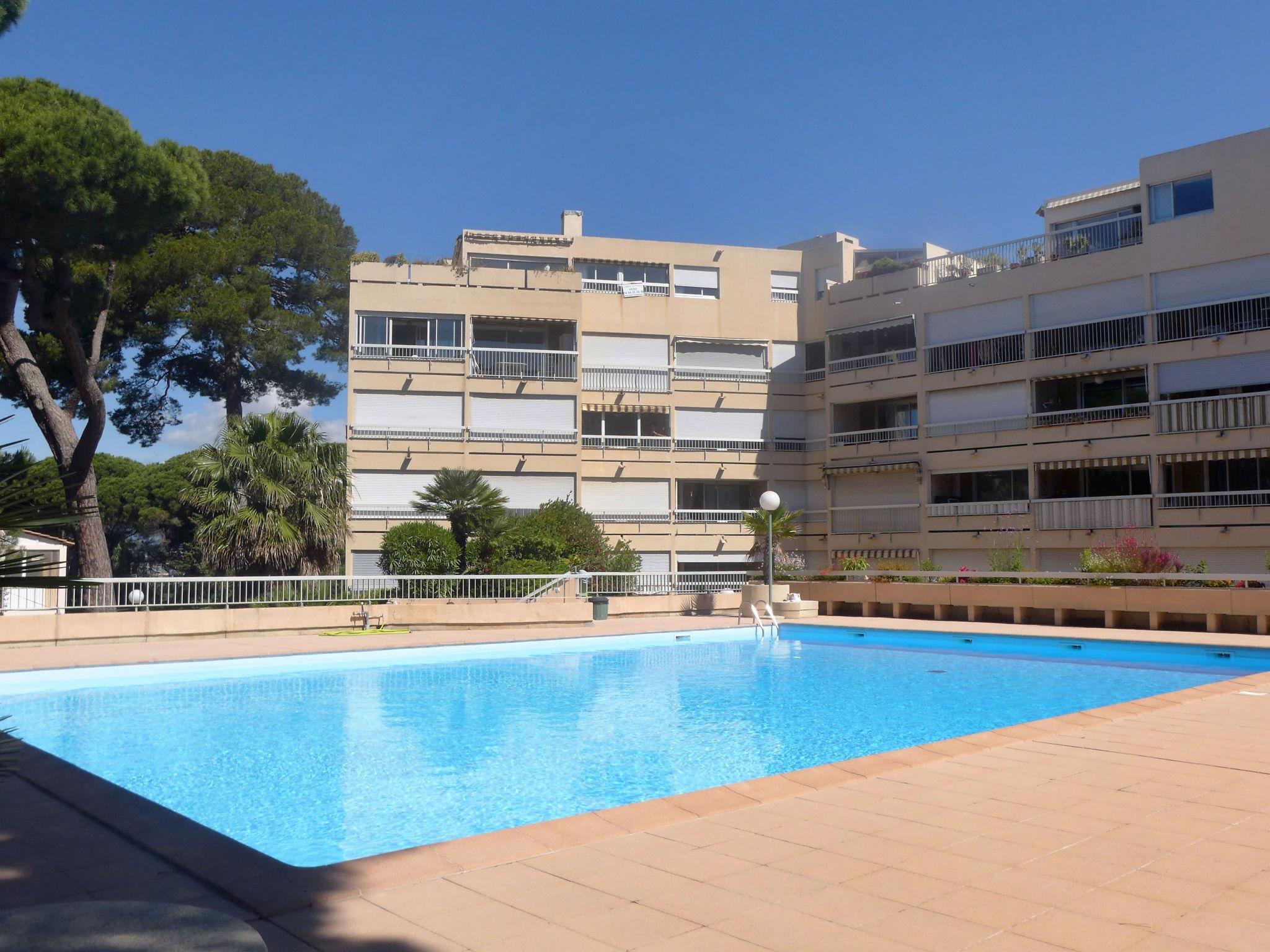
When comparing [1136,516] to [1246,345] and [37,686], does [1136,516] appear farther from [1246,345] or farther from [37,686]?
[37,686]

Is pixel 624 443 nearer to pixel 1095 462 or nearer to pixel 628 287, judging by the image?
pixel 628 287

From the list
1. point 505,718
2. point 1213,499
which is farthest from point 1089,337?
point 505,718

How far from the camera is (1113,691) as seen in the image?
42.3 feet

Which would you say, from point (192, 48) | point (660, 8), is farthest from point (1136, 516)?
point (192, 48)

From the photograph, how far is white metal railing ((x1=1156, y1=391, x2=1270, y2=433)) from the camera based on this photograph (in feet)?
90.7

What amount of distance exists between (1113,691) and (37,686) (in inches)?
538

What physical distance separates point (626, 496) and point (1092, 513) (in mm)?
14859

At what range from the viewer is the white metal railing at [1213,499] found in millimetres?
27578

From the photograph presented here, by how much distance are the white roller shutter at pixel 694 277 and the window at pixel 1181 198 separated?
1511 cm

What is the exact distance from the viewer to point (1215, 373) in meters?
28.7

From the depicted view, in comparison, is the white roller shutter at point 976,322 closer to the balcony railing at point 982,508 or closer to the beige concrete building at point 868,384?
the beige concrete building at point 868,384

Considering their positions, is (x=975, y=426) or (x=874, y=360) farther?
(x=874, y=360)

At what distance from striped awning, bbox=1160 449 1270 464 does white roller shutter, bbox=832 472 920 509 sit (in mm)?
8086

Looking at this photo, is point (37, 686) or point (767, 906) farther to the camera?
point (37, 686)
